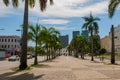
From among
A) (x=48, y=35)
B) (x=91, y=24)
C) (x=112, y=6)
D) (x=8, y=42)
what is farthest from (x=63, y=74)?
(x=8, y=42)

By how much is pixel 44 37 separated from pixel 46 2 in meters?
14.1

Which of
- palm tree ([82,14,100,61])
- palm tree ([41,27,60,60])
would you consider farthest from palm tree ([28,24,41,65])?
palm tree ([82,14,100,61])

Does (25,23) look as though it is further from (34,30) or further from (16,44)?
(16,44)

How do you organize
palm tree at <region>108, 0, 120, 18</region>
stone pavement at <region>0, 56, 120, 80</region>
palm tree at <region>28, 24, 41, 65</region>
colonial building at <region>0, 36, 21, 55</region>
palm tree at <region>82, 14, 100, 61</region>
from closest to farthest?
stone pavement at <region>0, 56, 120, 80</region> < palm tree at <region>108, 0, 120, 18</region> < palm tree at <region>28, 24, 41, 65</region> < palm tree at <region>82, 14, 100, 61</region> < colonial building at <region>0, 36, 21, 55</region>

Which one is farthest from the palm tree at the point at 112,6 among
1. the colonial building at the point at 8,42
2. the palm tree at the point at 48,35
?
the colonial building at the point at 8,42

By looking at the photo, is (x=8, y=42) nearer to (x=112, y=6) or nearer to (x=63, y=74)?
(x=112, y=6)

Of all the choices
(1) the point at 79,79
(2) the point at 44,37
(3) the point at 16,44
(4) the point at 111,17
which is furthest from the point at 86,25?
(3) the point at 16,44

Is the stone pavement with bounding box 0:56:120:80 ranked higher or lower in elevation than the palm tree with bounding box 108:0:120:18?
lower

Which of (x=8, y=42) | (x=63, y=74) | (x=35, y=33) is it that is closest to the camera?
(x=63, y=74)

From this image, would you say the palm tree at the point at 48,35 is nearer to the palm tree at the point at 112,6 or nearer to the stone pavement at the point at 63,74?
the palm tree at the point at 112,6

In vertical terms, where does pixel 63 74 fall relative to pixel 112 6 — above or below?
below

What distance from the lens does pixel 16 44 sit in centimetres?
13912

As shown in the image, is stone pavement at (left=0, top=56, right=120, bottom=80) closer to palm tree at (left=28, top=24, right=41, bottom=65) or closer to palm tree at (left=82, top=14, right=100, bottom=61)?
palm tree at (left=28, top=24, right=41, bottom=65)

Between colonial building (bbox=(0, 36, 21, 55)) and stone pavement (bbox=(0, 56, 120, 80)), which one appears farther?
colonial building (bbox=(0, 36, 21, 55))
